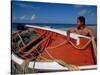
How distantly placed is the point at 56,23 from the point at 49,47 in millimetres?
246

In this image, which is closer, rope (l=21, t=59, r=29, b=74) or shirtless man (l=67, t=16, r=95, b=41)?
rope (l=21, t=59, r=29, b=74)

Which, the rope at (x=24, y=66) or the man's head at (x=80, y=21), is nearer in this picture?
the rope at (x=24, y=66)

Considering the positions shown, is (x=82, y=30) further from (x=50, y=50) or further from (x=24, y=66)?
(x=24, y=66)

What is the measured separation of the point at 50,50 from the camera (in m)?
1.89

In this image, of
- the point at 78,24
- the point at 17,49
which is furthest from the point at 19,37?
the point at 78,24

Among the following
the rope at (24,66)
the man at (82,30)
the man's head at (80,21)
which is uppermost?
the man's head at (80,21)

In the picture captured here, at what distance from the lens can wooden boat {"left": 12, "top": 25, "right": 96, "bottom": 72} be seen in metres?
1.81

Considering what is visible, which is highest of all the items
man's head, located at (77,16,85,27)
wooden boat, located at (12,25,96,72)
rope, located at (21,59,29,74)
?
man's head, located at (77,16,85,27)

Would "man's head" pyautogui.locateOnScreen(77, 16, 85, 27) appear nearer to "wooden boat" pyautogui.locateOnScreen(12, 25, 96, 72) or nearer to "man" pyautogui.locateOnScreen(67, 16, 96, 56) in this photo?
"man" pyautogui.locateOnScreen(67, 16, 96, 56)

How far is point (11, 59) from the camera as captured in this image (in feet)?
5.78

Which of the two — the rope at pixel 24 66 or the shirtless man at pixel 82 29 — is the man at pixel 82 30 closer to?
the shirtless man at pixel 82 29

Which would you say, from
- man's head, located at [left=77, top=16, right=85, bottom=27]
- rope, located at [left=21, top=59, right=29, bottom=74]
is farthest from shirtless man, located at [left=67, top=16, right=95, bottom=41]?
rope, located at [left=21, top=59, right=29, bottom=74]

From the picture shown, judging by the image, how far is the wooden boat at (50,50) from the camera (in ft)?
5.94

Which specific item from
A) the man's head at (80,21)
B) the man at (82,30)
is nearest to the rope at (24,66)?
the man at (82,30)
